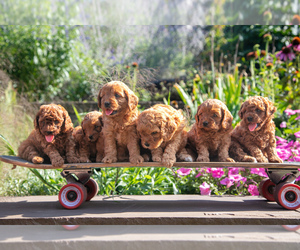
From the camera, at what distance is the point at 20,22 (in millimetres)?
3592

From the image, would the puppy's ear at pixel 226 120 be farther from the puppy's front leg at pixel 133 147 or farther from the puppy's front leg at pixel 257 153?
the puppy's front leg at pixel 133 147

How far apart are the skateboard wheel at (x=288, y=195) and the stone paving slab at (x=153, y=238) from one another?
0.26 meters

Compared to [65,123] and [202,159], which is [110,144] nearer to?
[65,123]

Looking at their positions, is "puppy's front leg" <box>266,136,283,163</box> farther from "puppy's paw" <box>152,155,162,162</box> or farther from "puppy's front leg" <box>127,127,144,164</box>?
"puppy's front leg" <box>127,127,144,164</box>

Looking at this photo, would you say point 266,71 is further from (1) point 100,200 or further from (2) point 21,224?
(2) point 21,224

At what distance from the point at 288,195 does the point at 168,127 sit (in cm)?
129

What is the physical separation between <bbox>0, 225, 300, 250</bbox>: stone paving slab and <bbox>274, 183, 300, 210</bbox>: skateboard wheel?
0.26 metres

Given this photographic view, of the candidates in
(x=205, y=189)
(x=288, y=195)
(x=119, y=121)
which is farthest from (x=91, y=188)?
(x=288, y=195)

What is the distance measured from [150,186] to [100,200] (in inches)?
31.8

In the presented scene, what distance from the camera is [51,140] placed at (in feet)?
9.71

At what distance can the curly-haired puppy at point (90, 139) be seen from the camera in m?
3.10

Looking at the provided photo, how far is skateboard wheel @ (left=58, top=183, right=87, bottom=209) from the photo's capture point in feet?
9.92

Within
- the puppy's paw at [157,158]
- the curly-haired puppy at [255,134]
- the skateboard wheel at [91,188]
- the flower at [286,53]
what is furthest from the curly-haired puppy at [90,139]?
the flower at [286,53]
